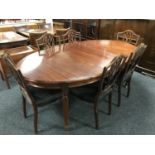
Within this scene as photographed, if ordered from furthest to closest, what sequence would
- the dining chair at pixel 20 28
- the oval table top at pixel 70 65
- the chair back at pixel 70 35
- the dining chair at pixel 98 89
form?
1. the dining chair at pixel 20 28
2. the chair back at pixel 70 35
3. the dining chair at pixel 98 89
4. the oval table top at pixel 70 65

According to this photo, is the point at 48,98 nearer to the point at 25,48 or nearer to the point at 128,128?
the point at 128,128

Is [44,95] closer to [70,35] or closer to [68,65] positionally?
[68,65]

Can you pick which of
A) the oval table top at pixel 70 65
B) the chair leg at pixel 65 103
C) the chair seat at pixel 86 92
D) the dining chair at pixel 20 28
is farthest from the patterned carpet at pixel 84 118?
the dining chair at pixel 20 28

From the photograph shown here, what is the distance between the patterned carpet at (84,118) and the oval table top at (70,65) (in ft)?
2.19

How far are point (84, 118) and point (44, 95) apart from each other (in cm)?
64

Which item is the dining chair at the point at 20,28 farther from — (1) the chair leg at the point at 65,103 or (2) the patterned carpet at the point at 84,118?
(1) the chair leg at the point at 65,103

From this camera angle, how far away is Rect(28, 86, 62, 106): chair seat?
167 cm

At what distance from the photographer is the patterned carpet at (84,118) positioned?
1.84 meters

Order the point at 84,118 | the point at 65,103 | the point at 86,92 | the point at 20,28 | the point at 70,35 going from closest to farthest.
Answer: the point at 65,103
the point at 86,92
the point at 84,118
the point at 70,35
the point at 20,28

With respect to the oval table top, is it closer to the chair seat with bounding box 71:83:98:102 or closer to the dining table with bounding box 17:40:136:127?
the dining table with bounding box 17:40:136:127

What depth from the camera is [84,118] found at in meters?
2.03

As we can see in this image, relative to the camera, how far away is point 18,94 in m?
→ 2.51

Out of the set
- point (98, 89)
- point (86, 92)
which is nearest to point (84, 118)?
point (86, 92)
